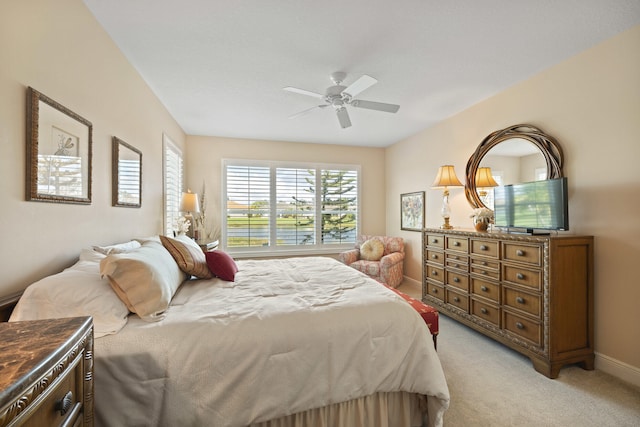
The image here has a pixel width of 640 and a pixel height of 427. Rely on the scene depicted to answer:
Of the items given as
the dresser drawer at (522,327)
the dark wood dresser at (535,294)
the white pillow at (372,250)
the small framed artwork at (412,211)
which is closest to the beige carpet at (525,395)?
the dark wood dresser at (535,294)

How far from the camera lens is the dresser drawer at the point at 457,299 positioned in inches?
119

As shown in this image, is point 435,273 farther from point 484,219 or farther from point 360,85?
point 360,85

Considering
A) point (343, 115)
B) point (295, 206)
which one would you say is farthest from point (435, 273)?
point (295, 206)

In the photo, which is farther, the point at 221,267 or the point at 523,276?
the point at 523,276

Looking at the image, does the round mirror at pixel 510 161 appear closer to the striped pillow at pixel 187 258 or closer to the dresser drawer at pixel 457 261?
the dresser drawer at pixel 457 261

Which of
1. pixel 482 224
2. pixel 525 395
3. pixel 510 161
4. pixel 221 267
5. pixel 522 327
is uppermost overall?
pixel 510 161

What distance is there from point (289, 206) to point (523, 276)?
3.79m

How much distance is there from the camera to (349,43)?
7.34 feet

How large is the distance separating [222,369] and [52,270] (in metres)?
1.20

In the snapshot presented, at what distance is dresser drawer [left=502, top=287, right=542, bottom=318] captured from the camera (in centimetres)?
230

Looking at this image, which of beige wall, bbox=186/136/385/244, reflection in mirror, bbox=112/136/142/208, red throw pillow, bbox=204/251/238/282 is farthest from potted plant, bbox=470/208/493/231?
reflection in mirror, bbox=112/136/142/208

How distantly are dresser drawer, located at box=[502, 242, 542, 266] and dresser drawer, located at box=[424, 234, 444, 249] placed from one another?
0.87 m

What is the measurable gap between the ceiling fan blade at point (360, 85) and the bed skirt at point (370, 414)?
2.25 metres

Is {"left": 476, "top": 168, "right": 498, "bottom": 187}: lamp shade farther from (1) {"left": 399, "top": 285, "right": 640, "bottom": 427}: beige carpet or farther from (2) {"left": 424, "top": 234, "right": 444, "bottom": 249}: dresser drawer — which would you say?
(1) {"left": 399, "top": 285, "right": 640, "bottom": 427}: beige carpet
